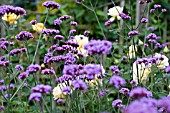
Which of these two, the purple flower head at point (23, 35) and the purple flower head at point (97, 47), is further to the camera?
the purple flower head at point (23, 35)

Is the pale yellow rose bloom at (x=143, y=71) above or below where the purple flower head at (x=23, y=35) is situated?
below

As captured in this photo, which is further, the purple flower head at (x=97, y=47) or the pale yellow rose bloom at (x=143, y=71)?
the pale yellow rose bloom at (x=143, y=71)

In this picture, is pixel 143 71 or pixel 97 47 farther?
pixel 143 71

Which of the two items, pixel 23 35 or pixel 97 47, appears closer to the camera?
pixel 97 47

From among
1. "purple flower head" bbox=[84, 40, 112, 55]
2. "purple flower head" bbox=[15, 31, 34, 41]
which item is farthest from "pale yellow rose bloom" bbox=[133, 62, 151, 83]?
"purple flower head" bbox=[84, 40, 112, 55]

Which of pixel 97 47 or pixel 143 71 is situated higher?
pixel 97 47

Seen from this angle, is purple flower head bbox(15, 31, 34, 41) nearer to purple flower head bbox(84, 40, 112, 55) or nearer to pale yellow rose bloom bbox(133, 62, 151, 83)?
pale yellow rose bloom bbox(133, 62, 151, 83)

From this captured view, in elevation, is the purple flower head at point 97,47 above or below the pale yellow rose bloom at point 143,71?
above

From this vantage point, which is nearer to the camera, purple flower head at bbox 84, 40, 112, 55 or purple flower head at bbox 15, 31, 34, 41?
purple flower head at bbox 84, 40, 112, 55

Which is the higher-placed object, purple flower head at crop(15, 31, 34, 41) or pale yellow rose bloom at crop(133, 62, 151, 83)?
purple flower head at crop(15, 31, 34, 41)

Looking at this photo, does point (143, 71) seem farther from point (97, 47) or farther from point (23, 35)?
point (97, 47)

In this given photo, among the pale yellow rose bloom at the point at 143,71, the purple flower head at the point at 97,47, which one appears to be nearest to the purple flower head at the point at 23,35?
the pale yellow rose bloom at the point at 143,71

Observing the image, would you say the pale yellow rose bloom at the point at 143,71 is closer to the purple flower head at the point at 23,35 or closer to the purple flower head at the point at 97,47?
the purple flower head at the point at 23,35

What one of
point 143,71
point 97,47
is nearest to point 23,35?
point 143,71
